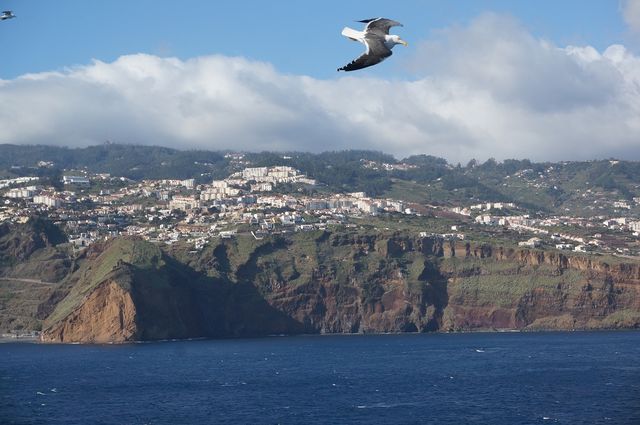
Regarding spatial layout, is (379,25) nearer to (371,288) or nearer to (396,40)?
(396,40)

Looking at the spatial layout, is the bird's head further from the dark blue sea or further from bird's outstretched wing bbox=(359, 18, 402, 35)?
the dark blue sea

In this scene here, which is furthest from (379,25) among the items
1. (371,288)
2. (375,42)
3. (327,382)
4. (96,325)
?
(371,288)

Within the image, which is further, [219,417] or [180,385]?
[180,385]

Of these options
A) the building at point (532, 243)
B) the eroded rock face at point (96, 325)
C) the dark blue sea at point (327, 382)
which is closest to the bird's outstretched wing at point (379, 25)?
the dark blue sea at point (327, 382)

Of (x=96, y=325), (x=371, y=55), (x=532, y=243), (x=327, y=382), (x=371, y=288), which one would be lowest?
(x=327, y=382)

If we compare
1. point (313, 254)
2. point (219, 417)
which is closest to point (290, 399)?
point (219, 417)

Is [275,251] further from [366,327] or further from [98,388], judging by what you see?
[98,388]

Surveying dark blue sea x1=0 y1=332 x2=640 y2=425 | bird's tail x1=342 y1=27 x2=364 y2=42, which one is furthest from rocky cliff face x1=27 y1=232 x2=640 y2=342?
bird's tail x1=342 y1=27 x2=364 y2=42
